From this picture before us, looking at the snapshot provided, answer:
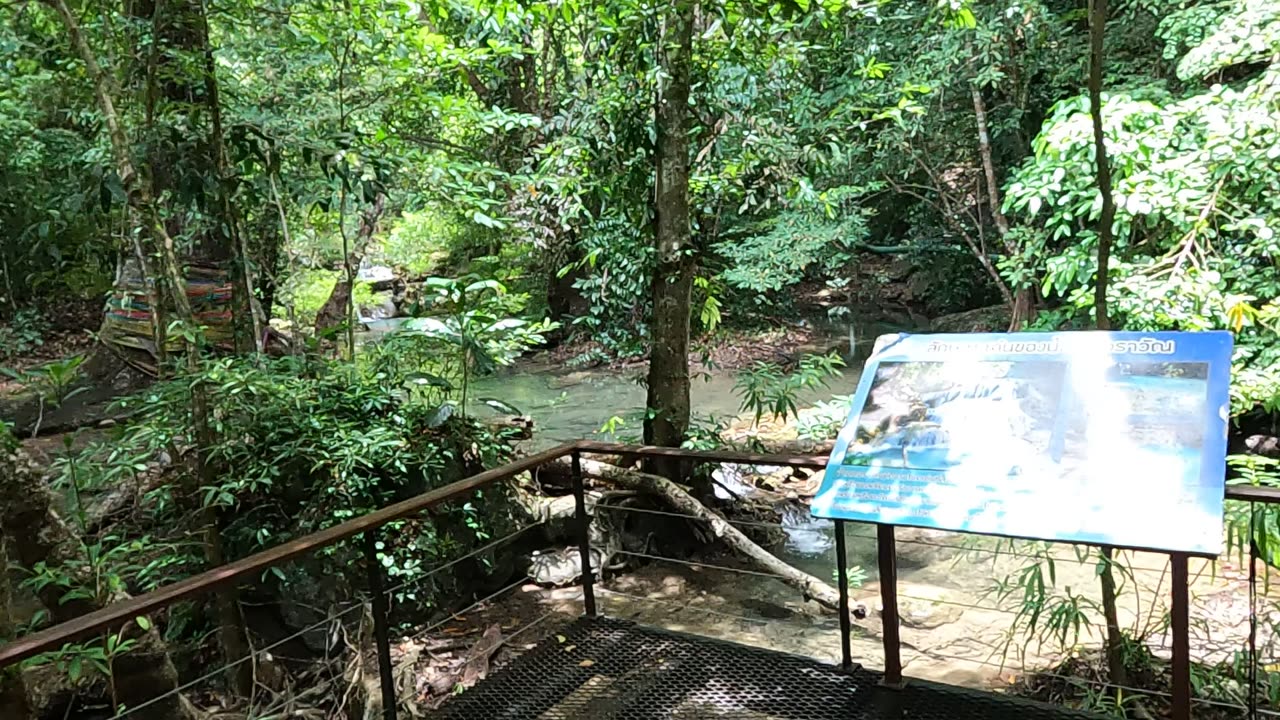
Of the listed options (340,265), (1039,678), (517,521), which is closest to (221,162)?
(517,521)

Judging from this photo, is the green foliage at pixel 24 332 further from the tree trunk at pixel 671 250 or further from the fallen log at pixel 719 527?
the tree trunk at pixel 671 250

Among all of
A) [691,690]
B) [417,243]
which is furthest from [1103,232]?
[417,243]

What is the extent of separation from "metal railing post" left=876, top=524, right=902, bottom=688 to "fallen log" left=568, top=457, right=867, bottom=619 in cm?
150

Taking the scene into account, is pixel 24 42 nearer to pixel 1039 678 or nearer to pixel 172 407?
pixel 172 407

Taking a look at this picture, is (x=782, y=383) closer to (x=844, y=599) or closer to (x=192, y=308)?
(x=844, y=599)

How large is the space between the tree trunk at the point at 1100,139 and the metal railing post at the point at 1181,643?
78 centimetres

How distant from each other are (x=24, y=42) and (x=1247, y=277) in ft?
20.2

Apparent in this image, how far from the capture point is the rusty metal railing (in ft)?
4.86

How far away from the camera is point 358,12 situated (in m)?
4.10

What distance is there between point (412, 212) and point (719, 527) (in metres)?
2.55

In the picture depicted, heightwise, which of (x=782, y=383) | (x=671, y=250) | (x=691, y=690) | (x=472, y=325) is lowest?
(x=691, y=690)

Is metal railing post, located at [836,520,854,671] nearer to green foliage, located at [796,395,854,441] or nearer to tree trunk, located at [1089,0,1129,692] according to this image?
tree trunk, located at [1089,0,1129,692]

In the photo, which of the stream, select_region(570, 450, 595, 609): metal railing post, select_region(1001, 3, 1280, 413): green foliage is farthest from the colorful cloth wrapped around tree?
select_region(1001, 3, 1280, 413): green foliage

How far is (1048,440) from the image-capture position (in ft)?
6.25
